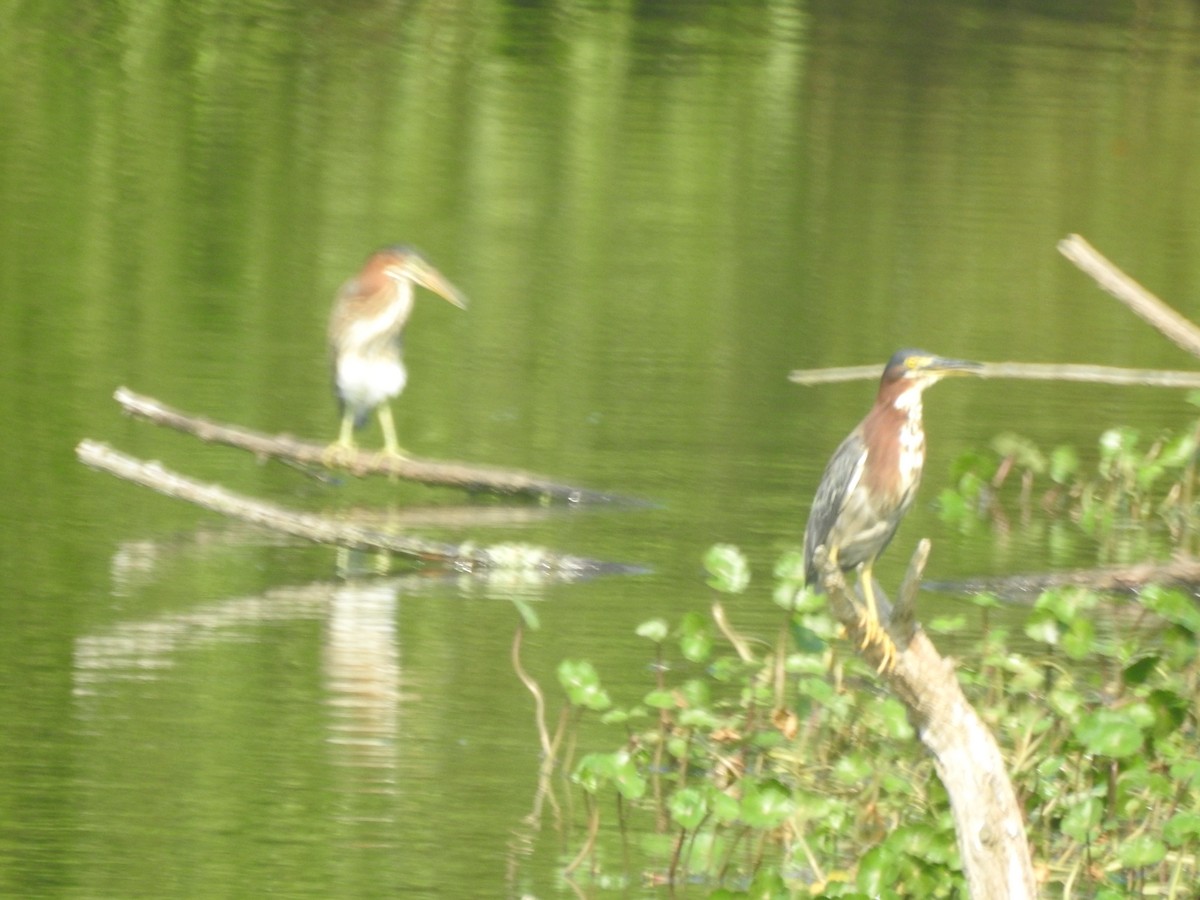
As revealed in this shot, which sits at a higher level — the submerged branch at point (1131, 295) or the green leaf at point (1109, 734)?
the submerged branch at point (1131, 295)

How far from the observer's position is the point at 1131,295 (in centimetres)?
496

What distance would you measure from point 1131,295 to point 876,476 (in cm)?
131

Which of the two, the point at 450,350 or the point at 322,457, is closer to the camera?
the point at 322,457

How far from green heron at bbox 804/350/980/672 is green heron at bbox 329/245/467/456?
11.8ft

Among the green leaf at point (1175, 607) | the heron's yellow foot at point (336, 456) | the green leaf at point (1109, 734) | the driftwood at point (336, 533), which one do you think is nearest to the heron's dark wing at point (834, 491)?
the green leaf at point (1175, 607)

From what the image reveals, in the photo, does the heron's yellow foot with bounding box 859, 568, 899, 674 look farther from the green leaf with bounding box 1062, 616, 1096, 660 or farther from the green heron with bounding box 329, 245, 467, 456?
the green heron with bounding box 329, 245, 467, 456

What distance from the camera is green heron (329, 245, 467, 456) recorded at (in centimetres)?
984

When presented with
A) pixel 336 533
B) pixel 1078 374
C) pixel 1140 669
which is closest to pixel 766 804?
pixel 1140 669

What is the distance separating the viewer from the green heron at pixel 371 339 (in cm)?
984

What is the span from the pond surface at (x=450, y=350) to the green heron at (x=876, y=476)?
100 cm

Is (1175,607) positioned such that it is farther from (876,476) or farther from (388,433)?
(388,433)

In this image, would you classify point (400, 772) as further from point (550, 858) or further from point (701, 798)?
point (701, 798)

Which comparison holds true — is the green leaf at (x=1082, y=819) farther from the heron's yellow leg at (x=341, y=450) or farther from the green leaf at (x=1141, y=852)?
the heron's yellow leg at (x=341, y=450)

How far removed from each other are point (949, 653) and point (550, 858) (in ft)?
6.50
